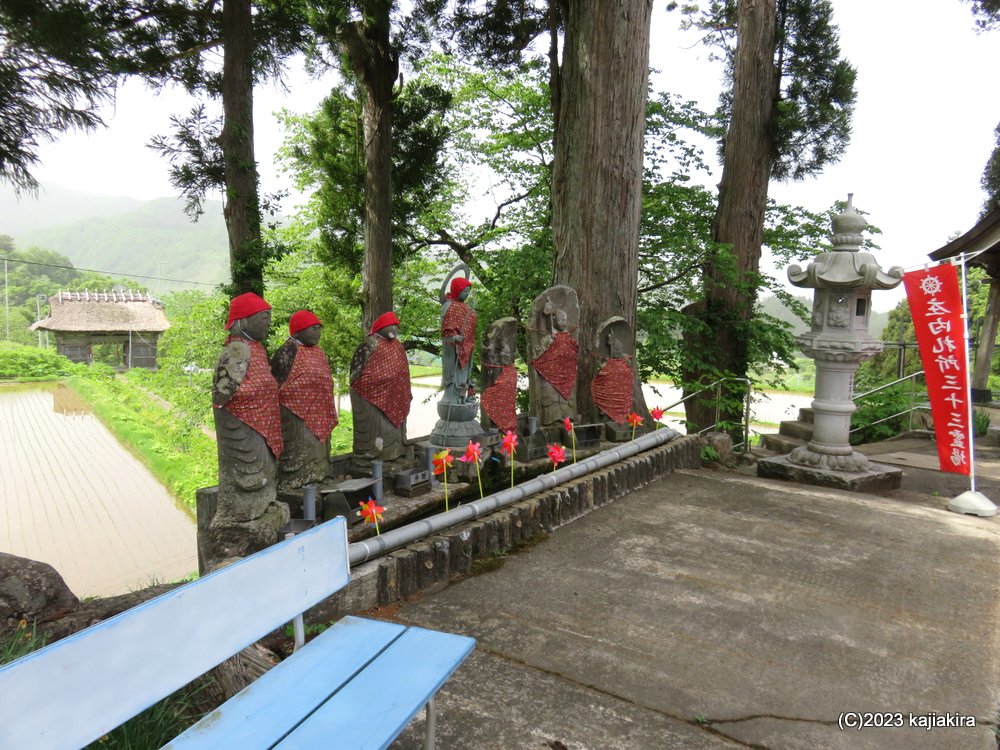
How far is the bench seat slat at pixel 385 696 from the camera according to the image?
1.34 metres

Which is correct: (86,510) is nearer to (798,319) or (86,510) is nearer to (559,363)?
→ (559,363)

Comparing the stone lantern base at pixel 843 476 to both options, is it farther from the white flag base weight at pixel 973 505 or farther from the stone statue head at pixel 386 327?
the stone statue head at pixel 386 327

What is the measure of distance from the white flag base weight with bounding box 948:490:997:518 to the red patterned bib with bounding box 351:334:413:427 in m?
4.20

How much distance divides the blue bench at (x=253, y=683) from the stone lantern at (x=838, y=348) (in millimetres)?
4843

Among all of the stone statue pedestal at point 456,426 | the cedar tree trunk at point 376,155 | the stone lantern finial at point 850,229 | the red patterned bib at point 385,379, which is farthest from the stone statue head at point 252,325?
the cedar tree trunk at point 376,155

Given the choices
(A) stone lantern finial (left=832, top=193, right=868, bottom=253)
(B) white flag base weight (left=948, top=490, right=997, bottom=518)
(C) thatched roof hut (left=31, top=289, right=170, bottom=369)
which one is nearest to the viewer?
(B) white flag base weight (left=948, top=490, right=997, bottom=518)

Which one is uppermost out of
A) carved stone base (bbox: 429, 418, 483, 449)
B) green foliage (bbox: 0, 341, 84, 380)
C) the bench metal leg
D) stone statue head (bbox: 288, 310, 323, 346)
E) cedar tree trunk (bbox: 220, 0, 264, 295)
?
cedar tree trunk (bbox: 220, 0, 264, 295)

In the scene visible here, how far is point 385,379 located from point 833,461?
13.9 feet

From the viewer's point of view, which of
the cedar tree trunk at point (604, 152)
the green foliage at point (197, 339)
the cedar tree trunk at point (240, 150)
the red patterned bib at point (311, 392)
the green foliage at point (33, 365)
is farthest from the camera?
the green foliage at point (33, 365)

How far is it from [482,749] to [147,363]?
30903mm

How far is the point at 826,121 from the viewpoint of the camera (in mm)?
9031

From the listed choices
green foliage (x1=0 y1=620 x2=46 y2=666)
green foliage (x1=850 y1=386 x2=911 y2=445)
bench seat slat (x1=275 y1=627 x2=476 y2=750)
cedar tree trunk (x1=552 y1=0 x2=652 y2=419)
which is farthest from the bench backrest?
green foliage (x1=850 y1=386 x2=911 y2=445)

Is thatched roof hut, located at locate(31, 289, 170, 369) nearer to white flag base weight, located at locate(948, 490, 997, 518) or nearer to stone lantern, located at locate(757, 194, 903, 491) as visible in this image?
stone lantern, located at locate(757, 194, 903, 491)

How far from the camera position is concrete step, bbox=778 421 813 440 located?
8.18m
